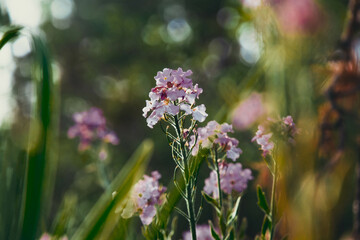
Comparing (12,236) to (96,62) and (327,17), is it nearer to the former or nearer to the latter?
(327,17)

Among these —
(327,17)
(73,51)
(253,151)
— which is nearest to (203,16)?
(73,51)

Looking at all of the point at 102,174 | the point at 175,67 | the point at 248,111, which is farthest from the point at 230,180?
the point at 175,67

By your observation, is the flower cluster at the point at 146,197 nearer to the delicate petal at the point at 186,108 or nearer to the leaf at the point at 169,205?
the leaf at the point at 169,205

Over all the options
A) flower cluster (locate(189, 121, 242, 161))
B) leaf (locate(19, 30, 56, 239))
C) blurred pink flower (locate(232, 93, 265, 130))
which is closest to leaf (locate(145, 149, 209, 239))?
flower cluster (locate(189, 121, 242, 161))

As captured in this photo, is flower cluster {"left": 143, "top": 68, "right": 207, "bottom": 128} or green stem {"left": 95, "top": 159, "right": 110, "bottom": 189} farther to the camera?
green stem {"left": 95, "top": 159, "right": 110, "bottom": 189}

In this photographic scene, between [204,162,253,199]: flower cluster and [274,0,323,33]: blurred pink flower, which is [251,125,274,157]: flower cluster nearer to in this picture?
[204,162,253,199]: flower cluster

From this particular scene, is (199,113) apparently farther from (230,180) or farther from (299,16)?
(299,16)

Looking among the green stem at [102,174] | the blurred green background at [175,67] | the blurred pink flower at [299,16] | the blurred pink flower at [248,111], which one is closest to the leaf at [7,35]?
the blurred green background at [175,67]
